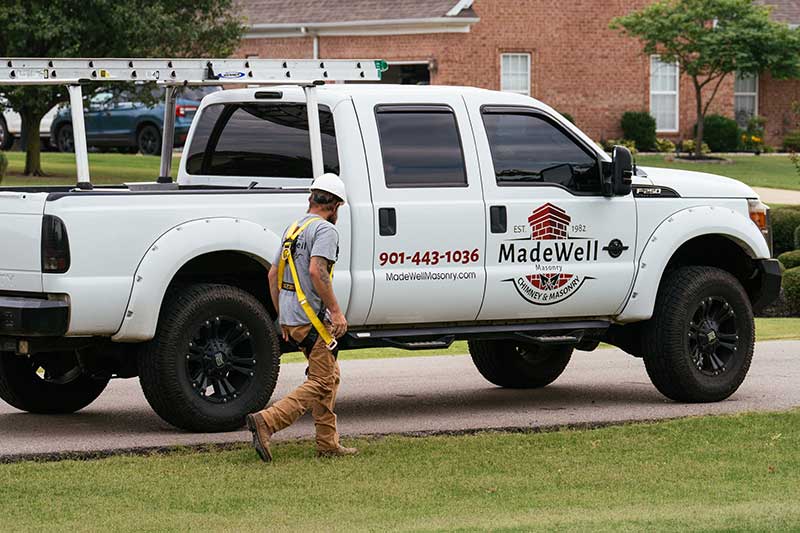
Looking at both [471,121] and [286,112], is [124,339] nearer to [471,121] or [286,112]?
[286,112]

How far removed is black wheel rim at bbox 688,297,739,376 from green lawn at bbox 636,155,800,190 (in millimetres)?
21561

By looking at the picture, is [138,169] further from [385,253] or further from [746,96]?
[385,253]

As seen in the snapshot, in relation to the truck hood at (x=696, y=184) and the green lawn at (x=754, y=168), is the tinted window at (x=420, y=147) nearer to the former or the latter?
the truck hood at (x=696, y=184)

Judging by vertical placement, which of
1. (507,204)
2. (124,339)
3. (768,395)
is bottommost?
(768,395)

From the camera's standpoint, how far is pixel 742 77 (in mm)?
41938

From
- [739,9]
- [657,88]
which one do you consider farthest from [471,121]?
[657,88]

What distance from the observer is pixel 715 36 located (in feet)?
129

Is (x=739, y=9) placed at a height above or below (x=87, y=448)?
above

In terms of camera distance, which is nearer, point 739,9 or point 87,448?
Result: point 87,448

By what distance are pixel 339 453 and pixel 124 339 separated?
4.80 feet

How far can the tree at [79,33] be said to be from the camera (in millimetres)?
28125

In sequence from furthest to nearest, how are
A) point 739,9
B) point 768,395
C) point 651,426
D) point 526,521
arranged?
point 739,9, point 768,395, point 651,426, point 526,521

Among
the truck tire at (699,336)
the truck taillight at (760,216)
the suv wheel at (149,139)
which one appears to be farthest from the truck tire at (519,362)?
the suv wheel at (149,139)

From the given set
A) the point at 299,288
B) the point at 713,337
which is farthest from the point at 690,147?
the point at 299,288
